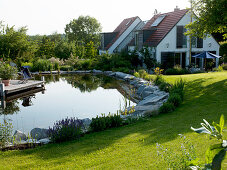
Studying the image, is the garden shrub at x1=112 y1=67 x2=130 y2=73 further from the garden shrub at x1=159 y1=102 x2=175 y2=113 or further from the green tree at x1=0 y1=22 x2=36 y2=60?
the garden shrub at x1=159 y1=102 x2=175 y2=113

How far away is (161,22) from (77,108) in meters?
19.0

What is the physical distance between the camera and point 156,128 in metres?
7.09

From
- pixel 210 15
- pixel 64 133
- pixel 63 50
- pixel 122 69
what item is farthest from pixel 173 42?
pixel 64 133

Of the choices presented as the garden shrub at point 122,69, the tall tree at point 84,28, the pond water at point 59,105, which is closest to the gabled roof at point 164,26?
the garden shrub at point 122,69

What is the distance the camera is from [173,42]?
25.2 m

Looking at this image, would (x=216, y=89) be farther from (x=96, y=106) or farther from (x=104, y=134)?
(x=104, y=134)

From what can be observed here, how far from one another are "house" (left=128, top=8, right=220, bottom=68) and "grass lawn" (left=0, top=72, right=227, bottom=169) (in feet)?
56.1

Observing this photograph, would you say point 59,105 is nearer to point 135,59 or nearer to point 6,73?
point 6,73

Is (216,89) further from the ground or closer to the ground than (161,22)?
closer to the ground

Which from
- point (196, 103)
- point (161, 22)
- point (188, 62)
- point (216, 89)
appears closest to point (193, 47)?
point (188, 62)

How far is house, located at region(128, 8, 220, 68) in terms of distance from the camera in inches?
980

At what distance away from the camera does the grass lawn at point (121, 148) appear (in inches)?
191

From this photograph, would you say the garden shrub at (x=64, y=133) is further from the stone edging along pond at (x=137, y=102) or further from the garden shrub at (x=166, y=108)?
the garden shrub at (x=166, y=108)

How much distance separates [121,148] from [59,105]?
24.9ft
